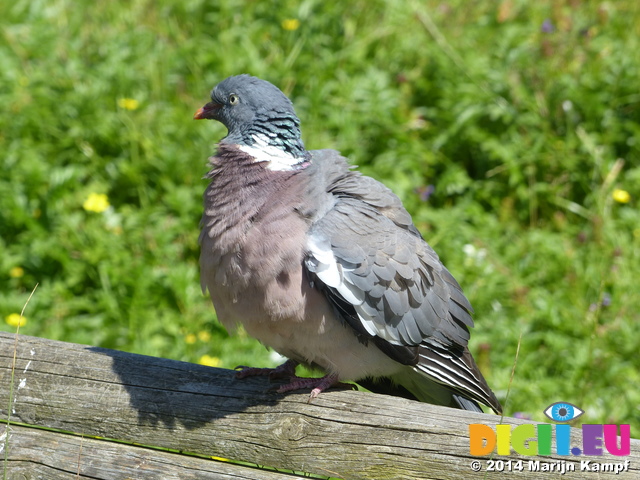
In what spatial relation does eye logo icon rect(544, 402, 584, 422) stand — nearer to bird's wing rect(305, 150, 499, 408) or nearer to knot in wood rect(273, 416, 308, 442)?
bird's wing rect(305, 150, 499, 408)

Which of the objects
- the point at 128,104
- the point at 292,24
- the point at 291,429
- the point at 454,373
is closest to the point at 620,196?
the point at 454,373

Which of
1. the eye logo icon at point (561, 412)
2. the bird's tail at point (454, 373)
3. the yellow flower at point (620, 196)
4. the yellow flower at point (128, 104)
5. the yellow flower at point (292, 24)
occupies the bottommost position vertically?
the eye logo icon at point (561, 412)

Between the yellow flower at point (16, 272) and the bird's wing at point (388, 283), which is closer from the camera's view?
the bird's wing at point (388, 283)

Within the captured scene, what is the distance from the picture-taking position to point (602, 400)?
3785mm

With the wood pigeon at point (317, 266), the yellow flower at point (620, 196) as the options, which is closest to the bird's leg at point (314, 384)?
the wood pigeon at point (317, 266)

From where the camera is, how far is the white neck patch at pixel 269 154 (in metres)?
2.77

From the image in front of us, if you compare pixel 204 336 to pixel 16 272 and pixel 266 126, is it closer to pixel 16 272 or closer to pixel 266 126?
pixel 16 272

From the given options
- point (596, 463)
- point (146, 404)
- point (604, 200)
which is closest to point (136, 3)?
point (604, 200)

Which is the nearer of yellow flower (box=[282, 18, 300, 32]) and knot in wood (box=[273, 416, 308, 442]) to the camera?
knot in wood (box=[273, 416, 308, 442])

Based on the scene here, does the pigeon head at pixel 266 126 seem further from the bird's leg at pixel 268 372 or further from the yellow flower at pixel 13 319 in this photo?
the yellow flower at pixel 13 319

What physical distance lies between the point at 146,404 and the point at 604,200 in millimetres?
3615

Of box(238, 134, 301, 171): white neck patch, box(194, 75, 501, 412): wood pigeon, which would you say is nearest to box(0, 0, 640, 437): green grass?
box(194, 75, 501, 412): wood pigeon

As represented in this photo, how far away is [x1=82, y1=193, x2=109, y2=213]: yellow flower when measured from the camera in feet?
15.3

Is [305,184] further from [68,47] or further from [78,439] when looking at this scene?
[68,47]
